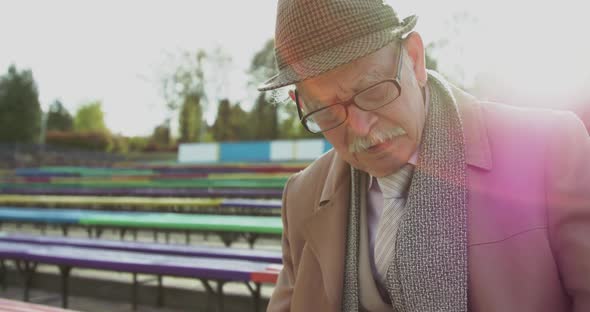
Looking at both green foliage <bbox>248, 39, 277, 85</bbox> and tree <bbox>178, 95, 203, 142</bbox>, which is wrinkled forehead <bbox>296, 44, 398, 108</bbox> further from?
tree <bbox>178, 95, 203, 142</bbox>

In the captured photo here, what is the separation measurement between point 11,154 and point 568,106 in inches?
1438

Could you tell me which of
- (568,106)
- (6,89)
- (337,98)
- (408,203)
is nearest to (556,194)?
(408,203)

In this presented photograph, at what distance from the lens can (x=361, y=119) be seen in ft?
4.97

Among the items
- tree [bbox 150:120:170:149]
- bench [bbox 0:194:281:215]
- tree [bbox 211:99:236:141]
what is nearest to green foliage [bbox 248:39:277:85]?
tree [bbox 211:99:236:141]

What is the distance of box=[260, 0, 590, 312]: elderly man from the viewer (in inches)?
56.2

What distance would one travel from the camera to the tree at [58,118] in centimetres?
6227

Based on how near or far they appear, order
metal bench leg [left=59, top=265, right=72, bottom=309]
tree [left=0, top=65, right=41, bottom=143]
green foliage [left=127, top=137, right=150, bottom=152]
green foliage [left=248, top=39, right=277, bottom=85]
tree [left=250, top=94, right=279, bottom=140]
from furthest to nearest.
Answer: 1. green foliage [left=127, top=137, right=150, bottom=152]
2. green foliage [left=248, top=39, right=277, bottom=85]
3. tree [left=250, top=94, right=279, bottom=140]
4. tree [left=0, top=65, right=41, bottom=143]
5. metal bench leg [left=59, top=265, right=72, bottom=309]

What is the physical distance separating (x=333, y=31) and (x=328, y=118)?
261mm

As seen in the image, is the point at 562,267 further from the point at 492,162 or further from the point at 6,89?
the point at 6,89

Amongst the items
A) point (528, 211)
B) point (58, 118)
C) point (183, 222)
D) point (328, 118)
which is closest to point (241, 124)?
point (58, 118)

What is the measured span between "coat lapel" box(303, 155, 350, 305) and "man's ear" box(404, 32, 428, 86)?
0.44 m

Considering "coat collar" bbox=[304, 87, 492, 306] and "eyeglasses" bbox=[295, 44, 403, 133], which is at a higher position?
"eyeglasses" bbox=[295, 44, 403, 133]

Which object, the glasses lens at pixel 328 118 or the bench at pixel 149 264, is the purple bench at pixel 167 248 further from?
the glasses lens at pixel 328 118

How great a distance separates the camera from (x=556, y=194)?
1424mm
